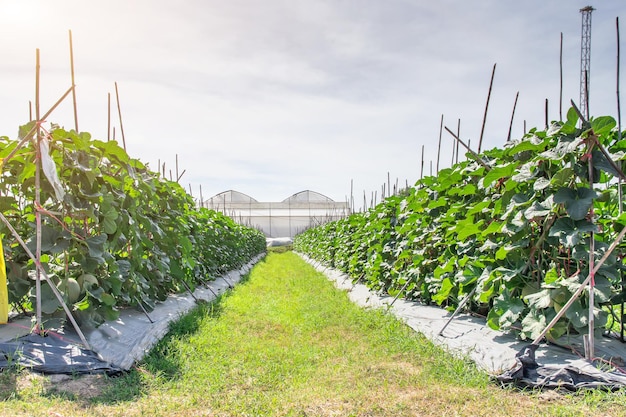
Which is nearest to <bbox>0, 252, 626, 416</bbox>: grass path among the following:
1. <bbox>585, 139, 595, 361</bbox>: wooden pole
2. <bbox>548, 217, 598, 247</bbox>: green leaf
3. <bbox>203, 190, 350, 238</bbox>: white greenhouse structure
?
<bbox>585, 139, 595, 361</bbox>: wooden pole

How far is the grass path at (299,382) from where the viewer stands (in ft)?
8.92

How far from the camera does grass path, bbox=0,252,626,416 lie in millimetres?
2719

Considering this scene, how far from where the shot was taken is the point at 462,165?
4.66 metres

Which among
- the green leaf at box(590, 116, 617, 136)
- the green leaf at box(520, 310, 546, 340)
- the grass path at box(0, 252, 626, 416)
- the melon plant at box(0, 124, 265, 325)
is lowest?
the grass path at box(0, 252, 626, 416)

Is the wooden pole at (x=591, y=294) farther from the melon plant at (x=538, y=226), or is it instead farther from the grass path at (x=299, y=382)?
the grass path at (x=299, y=382)

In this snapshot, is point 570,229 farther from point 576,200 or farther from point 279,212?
point 279,212

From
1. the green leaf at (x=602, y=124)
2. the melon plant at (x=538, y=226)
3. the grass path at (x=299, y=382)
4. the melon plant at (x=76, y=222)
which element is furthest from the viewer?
the melon plant at (x=76, y=222)

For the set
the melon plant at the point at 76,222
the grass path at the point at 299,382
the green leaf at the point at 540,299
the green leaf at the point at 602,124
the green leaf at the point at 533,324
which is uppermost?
the green leaf at the point at 602,124

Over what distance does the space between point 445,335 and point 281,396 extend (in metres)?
1.80

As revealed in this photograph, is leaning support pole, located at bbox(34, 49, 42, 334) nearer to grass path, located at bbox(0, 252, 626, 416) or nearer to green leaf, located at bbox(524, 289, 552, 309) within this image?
grass path, located at bbox(0, 252, 626, 416)

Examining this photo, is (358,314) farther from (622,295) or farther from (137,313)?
(622,295)

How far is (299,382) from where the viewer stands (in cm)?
336

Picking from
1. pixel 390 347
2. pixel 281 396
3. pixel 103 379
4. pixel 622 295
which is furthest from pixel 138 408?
pixel 622 295

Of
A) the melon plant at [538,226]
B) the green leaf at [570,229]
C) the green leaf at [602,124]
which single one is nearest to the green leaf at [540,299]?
the melon plant at [538,226]
